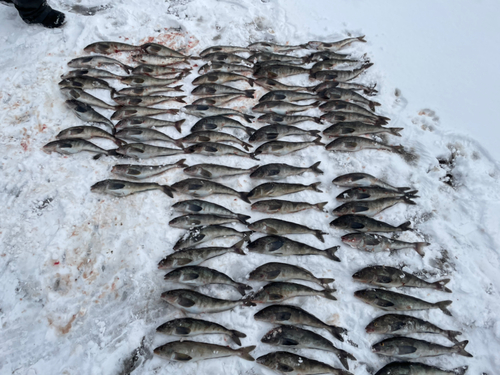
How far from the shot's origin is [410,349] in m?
4.12

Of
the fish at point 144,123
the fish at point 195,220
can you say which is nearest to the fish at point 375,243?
the fish at point 195,220

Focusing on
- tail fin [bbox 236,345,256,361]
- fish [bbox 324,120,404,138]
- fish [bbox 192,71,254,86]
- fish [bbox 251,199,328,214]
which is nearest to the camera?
tail fin [bbox 236,345,256,361]

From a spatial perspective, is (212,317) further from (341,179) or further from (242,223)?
(341,179)

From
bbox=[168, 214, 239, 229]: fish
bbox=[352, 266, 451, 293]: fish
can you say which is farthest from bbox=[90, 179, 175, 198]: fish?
bbox=[352, 266, 451, 293]: fish

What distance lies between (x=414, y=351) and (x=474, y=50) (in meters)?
8.34

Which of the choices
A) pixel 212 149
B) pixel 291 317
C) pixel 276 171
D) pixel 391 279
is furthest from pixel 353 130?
pixel 291 317

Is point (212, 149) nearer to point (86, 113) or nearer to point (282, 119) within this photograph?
point (282, 119)

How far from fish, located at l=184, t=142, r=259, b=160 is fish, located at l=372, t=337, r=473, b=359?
3873mm

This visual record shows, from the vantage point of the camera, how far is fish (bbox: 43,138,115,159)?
5486 millimetres

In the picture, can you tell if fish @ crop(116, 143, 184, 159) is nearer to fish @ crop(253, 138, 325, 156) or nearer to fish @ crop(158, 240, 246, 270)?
fish @ crop(253, 138, 325, 156)

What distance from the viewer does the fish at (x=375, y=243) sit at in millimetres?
4992

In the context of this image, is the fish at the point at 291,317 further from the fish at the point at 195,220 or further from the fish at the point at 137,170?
the fish at the point at 137,170

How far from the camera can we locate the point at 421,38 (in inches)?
338

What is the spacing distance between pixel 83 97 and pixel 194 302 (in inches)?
187
